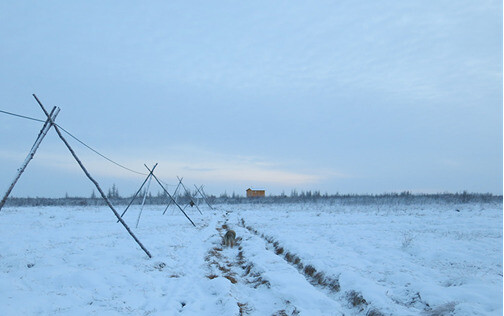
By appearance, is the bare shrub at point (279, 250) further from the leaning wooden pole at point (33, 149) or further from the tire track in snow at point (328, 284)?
the leaning wooden pole at point (33, 149)

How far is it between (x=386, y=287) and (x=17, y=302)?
707 cm

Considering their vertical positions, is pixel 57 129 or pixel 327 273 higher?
pixel 57 129

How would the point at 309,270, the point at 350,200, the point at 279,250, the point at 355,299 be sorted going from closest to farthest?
1. the point at 355,299
2. the point at 309,270
3. the point at 279,250
4. the point at 350,200

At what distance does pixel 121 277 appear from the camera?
772 centimetres

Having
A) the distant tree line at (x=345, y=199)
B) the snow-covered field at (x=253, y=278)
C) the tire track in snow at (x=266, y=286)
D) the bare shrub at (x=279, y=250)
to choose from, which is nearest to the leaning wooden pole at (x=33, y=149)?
the snow-covered field at (x=253, y=278)

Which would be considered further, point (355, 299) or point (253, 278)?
point (253, 278)

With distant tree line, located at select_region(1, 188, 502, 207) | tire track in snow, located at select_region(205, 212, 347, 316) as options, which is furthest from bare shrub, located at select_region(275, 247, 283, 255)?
distant tree line, located at select_region(1, 188, 502, 207)

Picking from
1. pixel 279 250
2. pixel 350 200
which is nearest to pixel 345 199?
pixel 350 200

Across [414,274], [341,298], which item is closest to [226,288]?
[341,298]

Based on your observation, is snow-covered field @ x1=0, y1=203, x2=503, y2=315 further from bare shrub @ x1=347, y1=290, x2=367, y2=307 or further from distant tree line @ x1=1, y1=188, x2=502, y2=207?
distant tree line @ x1=1, y1=188, x2=502, y2=207

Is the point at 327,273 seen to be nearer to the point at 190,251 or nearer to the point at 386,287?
the point at 386,287

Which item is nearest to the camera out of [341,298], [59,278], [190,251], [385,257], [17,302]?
[17,302]

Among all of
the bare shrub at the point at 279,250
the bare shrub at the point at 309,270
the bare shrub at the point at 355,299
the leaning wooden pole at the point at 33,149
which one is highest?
the leaning wooden pole at the point at 33,149

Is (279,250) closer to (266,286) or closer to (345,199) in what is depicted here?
(266,286)
